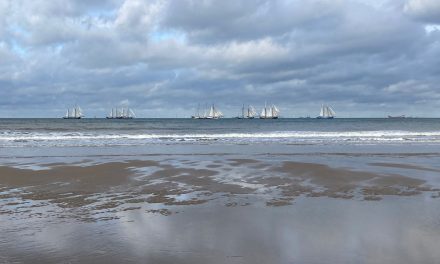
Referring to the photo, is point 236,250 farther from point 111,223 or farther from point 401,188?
point 401,188

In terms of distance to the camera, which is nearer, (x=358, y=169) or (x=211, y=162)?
(x=358, y=169)

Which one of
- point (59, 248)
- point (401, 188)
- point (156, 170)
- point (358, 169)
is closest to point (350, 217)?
point (401, 188)

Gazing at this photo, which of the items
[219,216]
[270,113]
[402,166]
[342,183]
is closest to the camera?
[219,216]

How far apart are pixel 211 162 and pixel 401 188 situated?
8189 millimetres

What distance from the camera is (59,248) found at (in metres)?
5.77

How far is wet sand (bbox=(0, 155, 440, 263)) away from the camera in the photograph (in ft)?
18.4

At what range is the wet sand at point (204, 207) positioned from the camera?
5.60 metres

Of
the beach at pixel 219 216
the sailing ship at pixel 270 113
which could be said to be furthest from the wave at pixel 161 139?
the sailing ship at pixel 270 113

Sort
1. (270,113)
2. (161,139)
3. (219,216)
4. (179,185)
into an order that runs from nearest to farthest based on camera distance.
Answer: (219,216), (179,185), (161,139), (270,113)

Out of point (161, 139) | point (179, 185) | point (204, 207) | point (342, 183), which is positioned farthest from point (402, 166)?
point (161, 139)

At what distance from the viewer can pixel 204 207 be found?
28.0 feet

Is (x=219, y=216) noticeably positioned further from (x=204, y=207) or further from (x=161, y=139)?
(x=161, y=139)

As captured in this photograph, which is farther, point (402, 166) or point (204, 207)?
point (402, 166)

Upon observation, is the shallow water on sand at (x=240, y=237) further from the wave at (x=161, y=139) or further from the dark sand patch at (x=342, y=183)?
the wave at (x=161, y=139)
